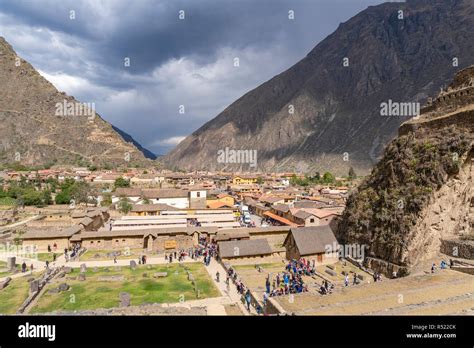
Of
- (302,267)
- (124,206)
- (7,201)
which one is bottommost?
(302,267)

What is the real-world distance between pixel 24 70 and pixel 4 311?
573ft

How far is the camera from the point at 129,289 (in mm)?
26172

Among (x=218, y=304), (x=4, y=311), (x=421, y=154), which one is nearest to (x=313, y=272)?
(x=218, y=304)

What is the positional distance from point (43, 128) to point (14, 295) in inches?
5778

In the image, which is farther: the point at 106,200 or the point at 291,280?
the point at 106,200

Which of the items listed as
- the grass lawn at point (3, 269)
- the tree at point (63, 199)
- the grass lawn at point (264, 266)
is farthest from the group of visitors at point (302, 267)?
the tree at point (63, 199)

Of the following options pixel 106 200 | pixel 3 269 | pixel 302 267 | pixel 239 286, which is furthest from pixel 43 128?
pixel 239 286

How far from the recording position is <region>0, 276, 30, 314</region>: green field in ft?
74.3

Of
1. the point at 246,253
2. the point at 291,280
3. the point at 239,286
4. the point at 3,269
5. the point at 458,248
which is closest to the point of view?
the point at 239,286

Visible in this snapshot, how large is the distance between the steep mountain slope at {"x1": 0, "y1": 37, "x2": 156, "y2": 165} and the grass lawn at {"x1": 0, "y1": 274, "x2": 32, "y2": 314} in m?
123

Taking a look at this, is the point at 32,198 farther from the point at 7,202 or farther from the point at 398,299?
the point at 398,299

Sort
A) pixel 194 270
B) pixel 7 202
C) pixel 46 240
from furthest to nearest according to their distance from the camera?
1. pixel 7 202
2. pixel 46 240
3. pixel 194 270

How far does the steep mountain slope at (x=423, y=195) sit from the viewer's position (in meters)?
28.0

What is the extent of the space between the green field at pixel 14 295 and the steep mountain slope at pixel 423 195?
97.0 feet
